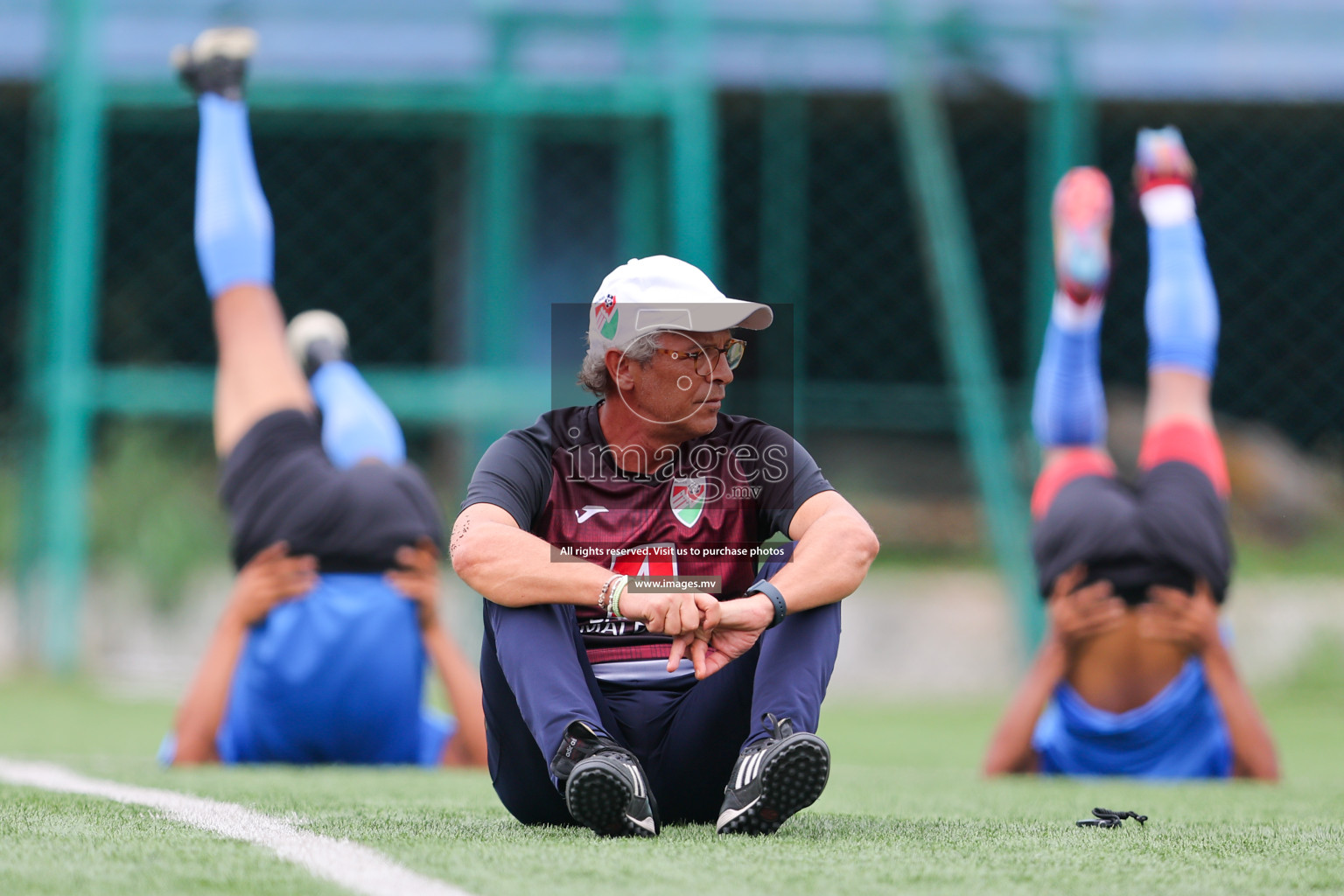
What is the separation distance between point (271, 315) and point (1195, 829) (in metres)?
3.32

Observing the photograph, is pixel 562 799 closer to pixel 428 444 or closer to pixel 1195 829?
pixel 1195 829

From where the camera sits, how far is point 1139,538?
13.8 feet

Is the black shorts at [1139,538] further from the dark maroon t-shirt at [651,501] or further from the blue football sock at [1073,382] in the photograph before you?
the dark maroon t-shirt at [651,501]

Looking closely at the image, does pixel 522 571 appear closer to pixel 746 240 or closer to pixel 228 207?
pixel 228 207

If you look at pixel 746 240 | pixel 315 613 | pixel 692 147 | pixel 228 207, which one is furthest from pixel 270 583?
pixel 746 240

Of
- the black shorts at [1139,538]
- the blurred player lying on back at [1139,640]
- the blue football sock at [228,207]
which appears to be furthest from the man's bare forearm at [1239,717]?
the blue football sock at [228,207]

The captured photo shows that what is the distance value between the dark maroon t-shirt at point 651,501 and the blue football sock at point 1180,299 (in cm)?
284

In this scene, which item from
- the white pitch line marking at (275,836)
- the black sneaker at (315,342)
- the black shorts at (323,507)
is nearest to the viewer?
the white pitch line marking at (275,836)

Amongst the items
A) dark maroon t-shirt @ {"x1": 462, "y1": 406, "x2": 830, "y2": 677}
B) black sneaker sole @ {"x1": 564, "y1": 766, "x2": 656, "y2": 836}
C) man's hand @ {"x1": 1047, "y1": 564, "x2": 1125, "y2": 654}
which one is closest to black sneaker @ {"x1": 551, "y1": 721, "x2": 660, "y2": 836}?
black sneaker sole @ {"x1": 564, "y1": 766, "x2": 656, "y2": 836}

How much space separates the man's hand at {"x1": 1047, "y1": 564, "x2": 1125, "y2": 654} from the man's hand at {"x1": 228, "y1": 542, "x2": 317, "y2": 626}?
6.45 ft

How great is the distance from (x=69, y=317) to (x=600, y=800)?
279 inches

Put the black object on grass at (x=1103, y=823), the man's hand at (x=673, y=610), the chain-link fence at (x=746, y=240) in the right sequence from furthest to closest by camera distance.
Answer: the chain-link fence at (x=746, y=240), the black object on grass at (x=1103, y=823), the man's hand at (x=673, y=610)

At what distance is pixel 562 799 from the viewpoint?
2609 millimetres

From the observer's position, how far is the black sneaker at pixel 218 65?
16.9ft
